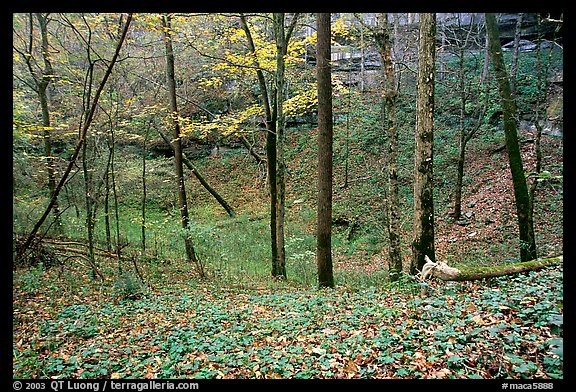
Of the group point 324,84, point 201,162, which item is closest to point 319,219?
point 324,84

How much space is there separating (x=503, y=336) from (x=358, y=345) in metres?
1.57

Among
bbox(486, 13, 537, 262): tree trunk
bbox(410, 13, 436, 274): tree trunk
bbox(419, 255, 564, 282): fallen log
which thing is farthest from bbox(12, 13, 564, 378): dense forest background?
bbox(410, 13, 436, 274): tree trunk

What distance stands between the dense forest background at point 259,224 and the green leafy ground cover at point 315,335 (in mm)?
30

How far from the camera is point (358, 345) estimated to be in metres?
3.83

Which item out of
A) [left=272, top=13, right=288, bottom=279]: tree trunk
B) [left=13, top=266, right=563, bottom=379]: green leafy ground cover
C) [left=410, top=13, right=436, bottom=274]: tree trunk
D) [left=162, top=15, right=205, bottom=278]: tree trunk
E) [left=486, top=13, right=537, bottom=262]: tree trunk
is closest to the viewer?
[left=13, top=266, right=563, bottom=379]: green leafy ground cover

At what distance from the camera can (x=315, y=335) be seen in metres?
4.37

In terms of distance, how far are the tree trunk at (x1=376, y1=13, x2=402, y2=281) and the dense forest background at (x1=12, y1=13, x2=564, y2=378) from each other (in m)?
0.06

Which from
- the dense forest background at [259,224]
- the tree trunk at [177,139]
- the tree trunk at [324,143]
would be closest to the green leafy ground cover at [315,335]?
the dense forest background at [259,224]

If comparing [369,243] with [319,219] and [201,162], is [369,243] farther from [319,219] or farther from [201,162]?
[201,162]

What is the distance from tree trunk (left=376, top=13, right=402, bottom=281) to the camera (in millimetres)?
7172

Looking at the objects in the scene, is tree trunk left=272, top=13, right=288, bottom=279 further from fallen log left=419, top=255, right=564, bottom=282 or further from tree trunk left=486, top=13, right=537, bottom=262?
tree trunk left=486, top=13, right=537, bottom=262

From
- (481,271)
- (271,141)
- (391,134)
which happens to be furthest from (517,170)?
(271,141)

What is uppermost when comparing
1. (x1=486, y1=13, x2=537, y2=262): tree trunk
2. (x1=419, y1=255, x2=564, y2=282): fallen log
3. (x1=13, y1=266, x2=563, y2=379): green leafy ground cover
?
(x1=486, y1=13, x2=537, y2=262): tree trunk

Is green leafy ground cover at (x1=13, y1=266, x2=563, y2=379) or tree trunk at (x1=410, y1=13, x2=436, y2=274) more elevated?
tree trunk at (x1=410, y1=13, x2=436, y2=274)
